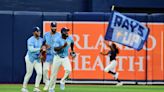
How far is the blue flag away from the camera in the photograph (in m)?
23.7

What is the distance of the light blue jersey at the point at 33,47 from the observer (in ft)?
59.6

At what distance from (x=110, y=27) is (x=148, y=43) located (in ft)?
6.59

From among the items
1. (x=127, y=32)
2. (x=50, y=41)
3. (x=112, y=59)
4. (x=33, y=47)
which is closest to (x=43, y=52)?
(x=33, y=47)

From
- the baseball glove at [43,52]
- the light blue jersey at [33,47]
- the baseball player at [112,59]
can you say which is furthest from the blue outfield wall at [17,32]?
the light blue jersey at [33,47]

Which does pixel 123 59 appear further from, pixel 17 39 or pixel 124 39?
pixel 17 39

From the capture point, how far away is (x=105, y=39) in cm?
2383

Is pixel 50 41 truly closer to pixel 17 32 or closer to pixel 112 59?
pixel 112 59

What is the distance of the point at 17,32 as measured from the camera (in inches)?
966

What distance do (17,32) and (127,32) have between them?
4.43 metres

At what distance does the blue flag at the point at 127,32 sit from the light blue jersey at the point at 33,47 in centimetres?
576

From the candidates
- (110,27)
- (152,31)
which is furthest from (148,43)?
(110,27)

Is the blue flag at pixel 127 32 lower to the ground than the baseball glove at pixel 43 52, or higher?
higher

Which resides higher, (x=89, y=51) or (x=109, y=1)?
(x=109, y=1)

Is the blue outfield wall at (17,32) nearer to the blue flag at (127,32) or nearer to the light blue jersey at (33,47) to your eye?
the blue flag at (127,32)
